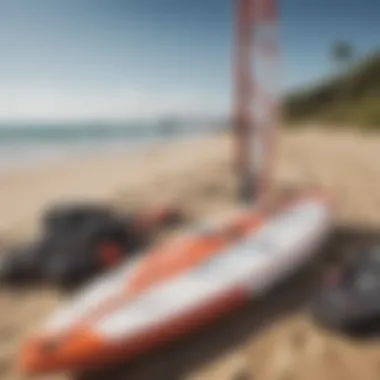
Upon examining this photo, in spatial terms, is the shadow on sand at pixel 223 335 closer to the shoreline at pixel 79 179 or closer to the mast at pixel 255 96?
the mast at pixel 255 96

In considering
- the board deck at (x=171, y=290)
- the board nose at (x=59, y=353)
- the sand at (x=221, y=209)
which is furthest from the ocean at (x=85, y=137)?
the board nose at (x=59, y=353)

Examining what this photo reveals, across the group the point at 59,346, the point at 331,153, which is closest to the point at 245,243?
the point at 59,346

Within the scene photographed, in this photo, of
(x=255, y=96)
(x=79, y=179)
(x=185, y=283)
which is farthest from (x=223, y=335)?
(x=79, y=179)

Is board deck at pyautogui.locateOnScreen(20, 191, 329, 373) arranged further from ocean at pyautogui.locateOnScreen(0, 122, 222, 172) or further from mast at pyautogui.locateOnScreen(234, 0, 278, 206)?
ocean at pyautogui.locateOnScreen(0, 122, 222, 172)

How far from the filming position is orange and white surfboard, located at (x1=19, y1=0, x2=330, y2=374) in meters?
1.35

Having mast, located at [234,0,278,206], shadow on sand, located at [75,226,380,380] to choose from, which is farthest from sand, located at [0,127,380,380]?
mast, located at [234,0,278,206]

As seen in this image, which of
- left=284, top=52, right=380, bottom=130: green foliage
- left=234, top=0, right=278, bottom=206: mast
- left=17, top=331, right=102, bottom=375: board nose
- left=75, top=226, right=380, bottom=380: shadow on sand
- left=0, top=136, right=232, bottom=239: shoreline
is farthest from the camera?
left=284, top=52, right=380, bottom=130: green foliage

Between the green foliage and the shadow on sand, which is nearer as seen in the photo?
the shadow on sand

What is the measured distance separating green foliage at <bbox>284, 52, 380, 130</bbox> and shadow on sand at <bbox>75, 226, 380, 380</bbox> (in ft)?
14.5

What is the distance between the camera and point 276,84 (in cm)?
262

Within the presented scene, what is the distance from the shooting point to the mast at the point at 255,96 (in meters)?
2.47

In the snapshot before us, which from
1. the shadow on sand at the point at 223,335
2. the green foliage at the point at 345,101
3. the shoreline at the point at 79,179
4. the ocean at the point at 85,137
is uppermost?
the shadow on sand at the point at 223,335

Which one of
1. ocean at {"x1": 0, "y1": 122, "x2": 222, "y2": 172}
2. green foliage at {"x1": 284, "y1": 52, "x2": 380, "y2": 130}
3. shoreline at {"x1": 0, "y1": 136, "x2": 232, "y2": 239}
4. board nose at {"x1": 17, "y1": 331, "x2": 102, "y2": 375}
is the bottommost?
ocean at {"x1": 0, "y1": 122, "x2": 222, "y2": 172}

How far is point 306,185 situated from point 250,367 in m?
2.10
